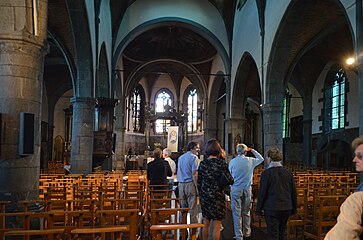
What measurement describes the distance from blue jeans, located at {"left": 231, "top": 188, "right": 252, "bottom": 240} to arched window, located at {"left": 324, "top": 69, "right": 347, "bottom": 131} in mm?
15505

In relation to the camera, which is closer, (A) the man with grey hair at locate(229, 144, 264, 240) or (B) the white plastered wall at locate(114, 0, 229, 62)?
(A) the man with grey hair at locate(229, 144, 264, 240)

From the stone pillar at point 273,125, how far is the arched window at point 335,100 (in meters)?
7.26

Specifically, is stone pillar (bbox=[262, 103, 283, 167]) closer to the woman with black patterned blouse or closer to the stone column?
the stone column

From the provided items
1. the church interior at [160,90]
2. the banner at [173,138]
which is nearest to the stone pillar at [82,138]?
the church interior at [160,90]

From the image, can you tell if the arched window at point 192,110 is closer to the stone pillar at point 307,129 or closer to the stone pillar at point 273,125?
the stone pillar at point 307,129

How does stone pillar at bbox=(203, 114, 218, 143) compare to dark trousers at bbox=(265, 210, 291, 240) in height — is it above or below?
above

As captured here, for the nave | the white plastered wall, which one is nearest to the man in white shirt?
the nave

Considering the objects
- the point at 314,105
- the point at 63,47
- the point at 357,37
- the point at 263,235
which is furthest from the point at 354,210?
the point at 314,105

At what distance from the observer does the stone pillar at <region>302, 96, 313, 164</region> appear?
73.4 ft

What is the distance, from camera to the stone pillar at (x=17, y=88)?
5914 mm

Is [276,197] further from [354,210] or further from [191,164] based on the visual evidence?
[354,210]

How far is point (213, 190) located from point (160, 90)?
2999cm

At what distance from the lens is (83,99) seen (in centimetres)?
1370

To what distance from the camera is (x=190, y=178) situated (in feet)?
20.9
